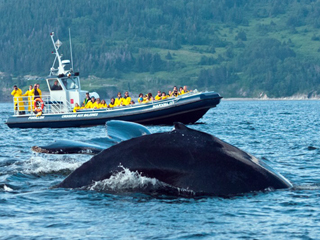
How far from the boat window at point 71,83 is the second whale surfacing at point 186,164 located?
28.8 meters

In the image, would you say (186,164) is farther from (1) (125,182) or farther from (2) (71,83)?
(2) (71,83)

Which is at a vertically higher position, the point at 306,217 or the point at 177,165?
the point at 177,165

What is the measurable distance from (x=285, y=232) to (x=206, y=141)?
1.52 meters

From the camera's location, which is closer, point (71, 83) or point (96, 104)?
point (96, 104)

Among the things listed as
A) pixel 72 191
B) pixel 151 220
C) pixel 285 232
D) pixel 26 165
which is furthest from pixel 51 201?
pixel 26 165

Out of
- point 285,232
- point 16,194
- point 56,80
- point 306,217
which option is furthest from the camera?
point 56,80

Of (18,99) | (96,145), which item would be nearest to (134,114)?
(18,99)

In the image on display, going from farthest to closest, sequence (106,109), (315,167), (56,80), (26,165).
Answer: (56,80)
(106,109)
(315,167)
(26,165)

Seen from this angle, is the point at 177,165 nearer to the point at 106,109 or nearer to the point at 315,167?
the point at 315,167

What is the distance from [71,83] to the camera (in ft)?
120

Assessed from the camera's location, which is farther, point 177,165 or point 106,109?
point 106,109

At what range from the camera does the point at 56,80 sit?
3616cm

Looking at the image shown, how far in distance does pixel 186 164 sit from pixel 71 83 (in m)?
29.5

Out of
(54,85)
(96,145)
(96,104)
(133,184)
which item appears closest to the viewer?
(133,184)
